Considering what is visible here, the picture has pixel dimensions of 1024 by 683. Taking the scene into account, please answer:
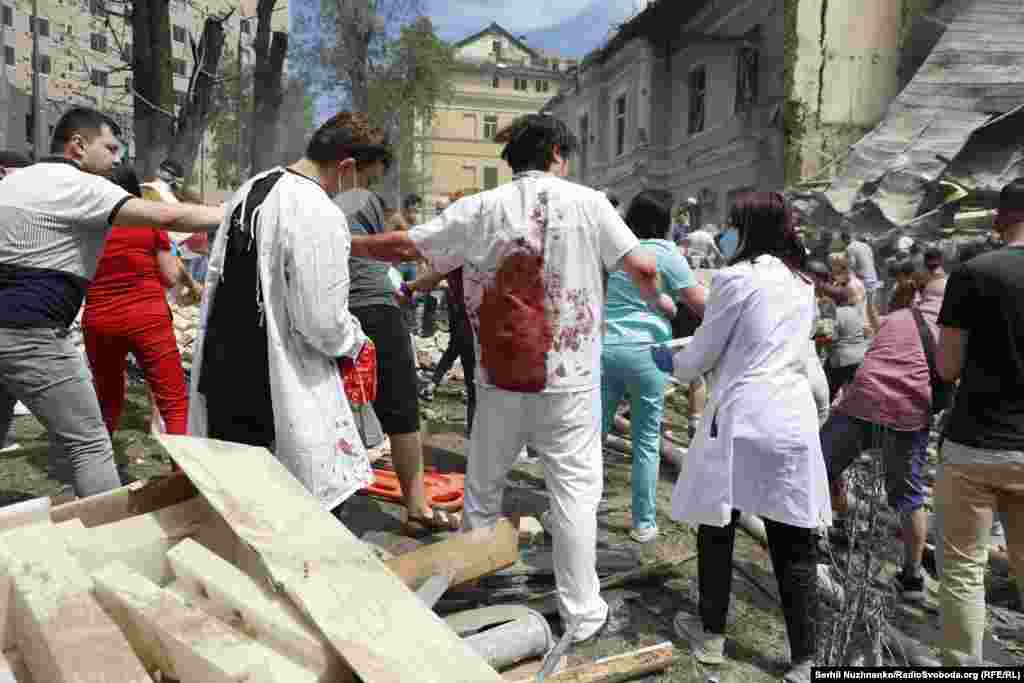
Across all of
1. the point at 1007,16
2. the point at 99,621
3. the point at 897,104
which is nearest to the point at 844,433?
the point at 99,621

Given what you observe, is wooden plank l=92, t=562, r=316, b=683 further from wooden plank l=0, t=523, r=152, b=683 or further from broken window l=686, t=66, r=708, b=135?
broken window l=686, t=66, r=708, b=135

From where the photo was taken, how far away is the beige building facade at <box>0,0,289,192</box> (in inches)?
406

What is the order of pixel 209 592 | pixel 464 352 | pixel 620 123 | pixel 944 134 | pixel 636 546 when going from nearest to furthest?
pixel 209 592 → pixel 636 546 → pixel 464 352 → pixel 944 134 → pixel 620 123

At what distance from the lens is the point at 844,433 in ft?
14.1

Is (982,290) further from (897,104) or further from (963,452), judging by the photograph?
(897,104)

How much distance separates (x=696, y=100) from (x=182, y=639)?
81.0 feet

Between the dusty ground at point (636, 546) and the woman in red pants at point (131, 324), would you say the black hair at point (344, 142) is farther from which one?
the dusty ground at point (636, 546)

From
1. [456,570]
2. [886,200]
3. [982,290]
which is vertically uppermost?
[886,200]

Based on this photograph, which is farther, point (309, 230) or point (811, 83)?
point (811, 83)

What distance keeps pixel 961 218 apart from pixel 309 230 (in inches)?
525

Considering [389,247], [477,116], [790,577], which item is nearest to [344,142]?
[389,247]

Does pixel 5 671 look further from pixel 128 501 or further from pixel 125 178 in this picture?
pixel 125 178

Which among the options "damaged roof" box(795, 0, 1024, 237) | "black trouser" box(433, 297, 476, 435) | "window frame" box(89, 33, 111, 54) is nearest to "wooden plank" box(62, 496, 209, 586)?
"black trouser" box(433, 297, 476, 435)

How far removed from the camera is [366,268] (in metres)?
4.01
